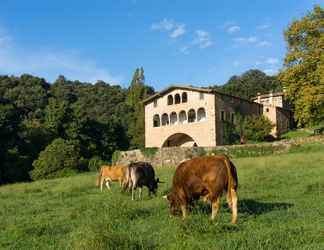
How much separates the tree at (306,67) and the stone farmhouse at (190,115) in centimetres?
1587

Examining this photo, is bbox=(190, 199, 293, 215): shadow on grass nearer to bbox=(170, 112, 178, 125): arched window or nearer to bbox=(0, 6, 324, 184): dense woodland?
bbox=(0, 6, 324, 184): dense woodland

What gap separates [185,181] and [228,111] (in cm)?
4636

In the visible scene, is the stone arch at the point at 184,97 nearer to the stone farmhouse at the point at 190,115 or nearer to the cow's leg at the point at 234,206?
the stone farmhouse at the point at 190,115

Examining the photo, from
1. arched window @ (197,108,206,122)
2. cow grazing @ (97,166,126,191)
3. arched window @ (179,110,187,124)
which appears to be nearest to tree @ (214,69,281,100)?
arched window @ (179,110,187,124)

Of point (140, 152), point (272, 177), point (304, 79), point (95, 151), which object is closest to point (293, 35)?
point (304, 79)

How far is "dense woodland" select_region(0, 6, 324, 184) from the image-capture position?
37.8 m

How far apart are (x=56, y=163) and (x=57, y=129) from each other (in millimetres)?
13792

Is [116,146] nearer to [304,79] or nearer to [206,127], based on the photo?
[206,127]

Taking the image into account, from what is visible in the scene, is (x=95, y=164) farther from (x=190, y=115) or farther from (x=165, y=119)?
(x=190, y=115)

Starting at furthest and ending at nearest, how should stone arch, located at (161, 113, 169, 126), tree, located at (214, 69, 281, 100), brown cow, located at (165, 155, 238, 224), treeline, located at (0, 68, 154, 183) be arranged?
1. tree, located at (214, 69, 281, 100)
2. stone arch, located at (161, 113, 169, 126)
3. treeline, located at (0, 68, 154, 183)
4. brown cow, located at (165, 155, 238, 224)

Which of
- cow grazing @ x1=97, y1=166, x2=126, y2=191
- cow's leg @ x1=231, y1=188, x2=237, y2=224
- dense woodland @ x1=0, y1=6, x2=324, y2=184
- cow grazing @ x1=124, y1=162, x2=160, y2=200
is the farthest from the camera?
dense woodland @ x1=0, y1=6, x2=324, y2=184

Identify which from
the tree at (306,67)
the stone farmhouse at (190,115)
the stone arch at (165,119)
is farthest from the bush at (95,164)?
the tree at (306,67)

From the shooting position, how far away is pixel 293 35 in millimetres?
39281

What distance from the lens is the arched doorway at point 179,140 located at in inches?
2315
